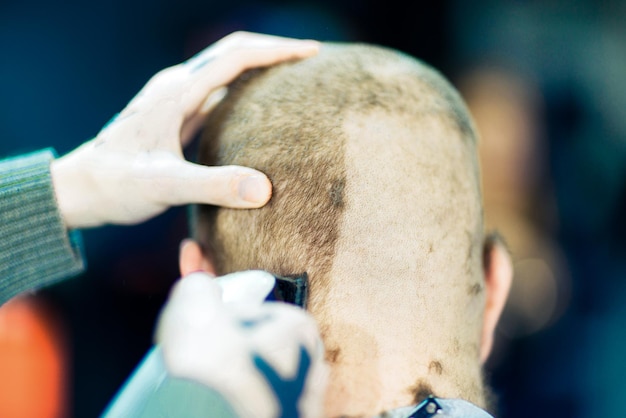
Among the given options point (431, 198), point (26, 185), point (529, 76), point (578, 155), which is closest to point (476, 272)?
point (431, 198)

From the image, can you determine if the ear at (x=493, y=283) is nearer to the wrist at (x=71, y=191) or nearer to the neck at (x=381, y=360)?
the neck at (x=381, y=360)

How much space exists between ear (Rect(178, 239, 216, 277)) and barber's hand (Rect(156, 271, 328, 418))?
1.04 ft

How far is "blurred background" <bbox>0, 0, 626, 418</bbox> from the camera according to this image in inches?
81.7

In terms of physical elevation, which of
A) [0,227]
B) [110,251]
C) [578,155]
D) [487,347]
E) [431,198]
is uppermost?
Answer: [431,198]

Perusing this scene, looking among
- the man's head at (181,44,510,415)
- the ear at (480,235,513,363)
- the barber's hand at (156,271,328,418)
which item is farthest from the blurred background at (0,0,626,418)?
the barber's hand at (156,271,328,418)

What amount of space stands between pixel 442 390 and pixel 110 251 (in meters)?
1.81

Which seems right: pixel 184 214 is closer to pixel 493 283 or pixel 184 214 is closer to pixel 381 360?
pixel 493 283

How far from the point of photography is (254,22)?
257cm

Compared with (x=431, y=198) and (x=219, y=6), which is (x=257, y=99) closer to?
(x=431, y=198)

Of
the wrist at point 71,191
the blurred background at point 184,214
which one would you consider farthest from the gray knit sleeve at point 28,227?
the blurred background at point 184,214

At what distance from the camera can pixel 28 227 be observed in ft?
2.94

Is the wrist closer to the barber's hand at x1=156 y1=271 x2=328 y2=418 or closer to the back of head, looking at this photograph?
the back of head

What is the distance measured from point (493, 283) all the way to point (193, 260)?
0.51 m

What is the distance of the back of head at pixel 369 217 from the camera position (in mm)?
673
